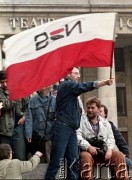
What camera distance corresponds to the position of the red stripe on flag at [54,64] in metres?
7.40

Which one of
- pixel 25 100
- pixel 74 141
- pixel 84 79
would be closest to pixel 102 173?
pixel 74 141

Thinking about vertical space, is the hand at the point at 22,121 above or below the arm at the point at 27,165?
above

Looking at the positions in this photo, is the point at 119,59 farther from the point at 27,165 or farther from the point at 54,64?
the point at 27,165

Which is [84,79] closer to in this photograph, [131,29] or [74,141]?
[131,29]

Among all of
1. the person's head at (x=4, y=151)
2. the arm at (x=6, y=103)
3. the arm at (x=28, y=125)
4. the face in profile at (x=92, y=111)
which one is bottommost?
the person's head at (x=4, y=151)

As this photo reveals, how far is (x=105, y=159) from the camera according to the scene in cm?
841

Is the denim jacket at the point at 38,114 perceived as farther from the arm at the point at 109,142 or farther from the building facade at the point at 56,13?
the building facade at the point at 56,13

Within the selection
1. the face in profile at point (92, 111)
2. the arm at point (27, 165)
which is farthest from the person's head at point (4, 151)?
the face in profile at point (92, 111)

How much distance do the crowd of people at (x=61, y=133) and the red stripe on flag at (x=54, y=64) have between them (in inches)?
11.8

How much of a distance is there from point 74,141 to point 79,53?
128cm

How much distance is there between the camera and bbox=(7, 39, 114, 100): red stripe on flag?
7398 millimetres

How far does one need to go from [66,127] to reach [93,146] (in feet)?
3.26

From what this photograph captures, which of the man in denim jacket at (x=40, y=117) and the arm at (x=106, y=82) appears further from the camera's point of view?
the man in denim jacket at (x=40, y=117)

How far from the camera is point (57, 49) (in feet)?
25.0
